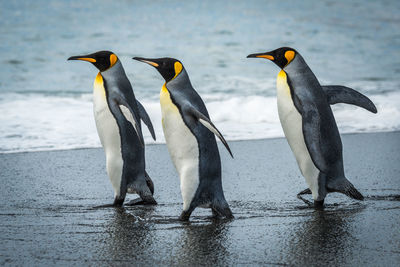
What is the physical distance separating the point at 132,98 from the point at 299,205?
1.15m

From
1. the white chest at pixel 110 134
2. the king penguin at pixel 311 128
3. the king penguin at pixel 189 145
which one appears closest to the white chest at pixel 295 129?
the king penguin at pixel 311 128

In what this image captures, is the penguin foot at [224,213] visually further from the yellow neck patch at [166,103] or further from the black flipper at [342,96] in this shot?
the black flipper at [342,96]

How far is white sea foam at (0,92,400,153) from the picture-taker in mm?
6090

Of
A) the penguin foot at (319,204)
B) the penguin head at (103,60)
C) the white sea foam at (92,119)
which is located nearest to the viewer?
the penguin foot at (319,204)

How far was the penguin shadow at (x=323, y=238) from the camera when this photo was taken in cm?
277

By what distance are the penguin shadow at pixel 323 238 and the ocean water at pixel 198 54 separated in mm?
2839

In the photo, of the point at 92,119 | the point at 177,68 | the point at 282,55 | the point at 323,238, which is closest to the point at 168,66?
the point at 177,68

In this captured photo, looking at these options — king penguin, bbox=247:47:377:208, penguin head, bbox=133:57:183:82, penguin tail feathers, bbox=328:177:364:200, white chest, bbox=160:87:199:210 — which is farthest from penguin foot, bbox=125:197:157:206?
penguin tail feathers, bbox=328:177:364:200

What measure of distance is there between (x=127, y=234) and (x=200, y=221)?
441 mm

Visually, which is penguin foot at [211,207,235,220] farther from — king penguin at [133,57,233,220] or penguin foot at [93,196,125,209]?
penguin foot at [93,196,125,209]

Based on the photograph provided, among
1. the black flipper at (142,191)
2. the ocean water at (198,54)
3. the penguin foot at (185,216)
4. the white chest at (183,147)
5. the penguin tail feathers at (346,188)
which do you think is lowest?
the ocean water at (198,54)

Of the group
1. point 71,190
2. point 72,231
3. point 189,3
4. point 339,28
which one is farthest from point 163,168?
point 189,3

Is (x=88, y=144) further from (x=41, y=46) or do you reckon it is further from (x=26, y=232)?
(x=41, y=46)

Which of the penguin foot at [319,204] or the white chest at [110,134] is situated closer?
the penguin foot at [319,204]
